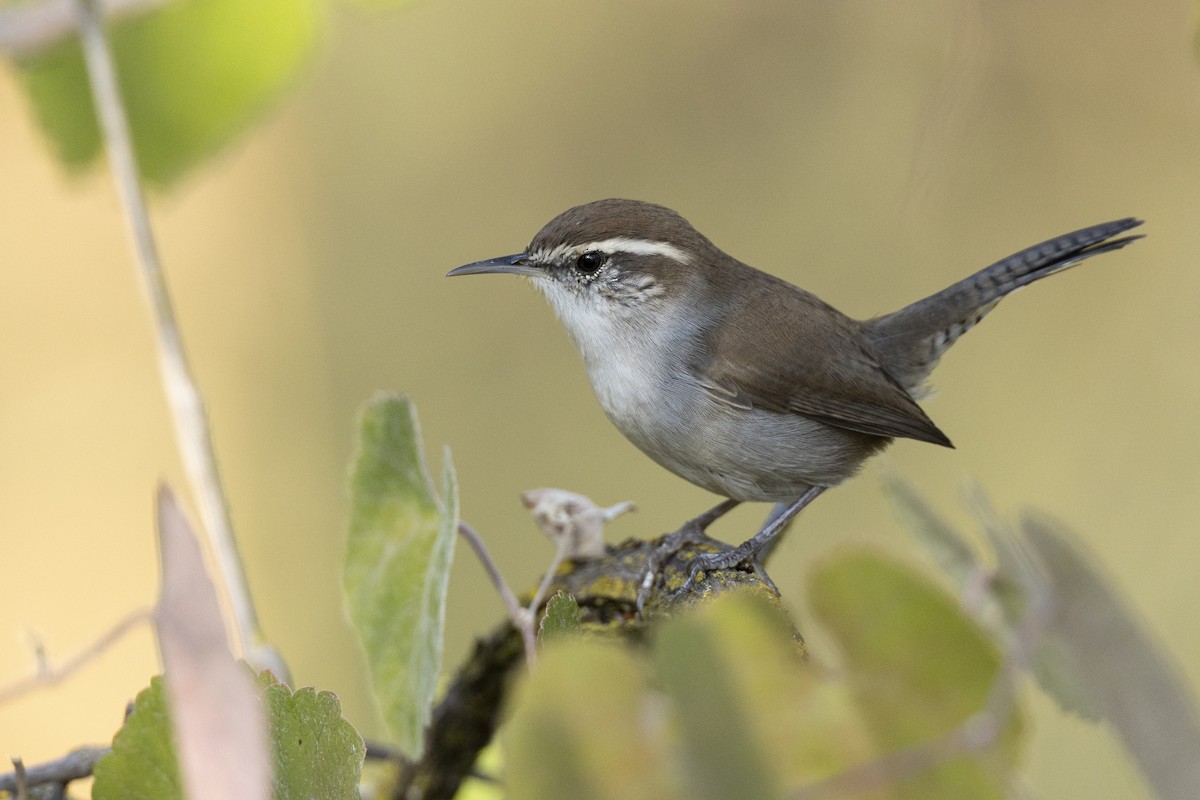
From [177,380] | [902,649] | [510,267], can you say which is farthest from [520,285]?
[902,649]

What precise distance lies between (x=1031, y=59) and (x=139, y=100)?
4387 mm

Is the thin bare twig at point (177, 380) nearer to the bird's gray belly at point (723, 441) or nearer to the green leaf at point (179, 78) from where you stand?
the green leaf at point (179, 78)

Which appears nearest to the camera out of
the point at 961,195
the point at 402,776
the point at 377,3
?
the point at 402,776

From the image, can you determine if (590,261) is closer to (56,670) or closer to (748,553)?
(748,553)

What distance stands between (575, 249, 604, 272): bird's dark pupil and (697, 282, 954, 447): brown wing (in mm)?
319

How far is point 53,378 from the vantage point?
5.72 meters

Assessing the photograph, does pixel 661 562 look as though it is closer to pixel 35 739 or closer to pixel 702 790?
pixel 702 790

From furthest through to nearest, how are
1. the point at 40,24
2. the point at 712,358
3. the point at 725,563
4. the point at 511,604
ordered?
the point at 712,358 → the point at 725,563 → the point at 40,24 → the point at 511,604

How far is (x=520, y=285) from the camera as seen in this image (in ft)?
20.0

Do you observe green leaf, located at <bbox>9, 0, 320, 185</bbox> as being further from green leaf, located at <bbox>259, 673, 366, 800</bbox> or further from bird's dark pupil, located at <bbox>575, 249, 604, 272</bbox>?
green leaf, located at <bbox>259, 673, 366, 800</bbox>

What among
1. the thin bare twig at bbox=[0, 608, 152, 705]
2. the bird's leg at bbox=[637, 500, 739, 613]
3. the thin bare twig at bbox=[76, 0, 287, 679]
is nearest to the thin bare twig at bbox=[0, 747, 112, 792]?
the thin bare twig at bbox=[0, 608, 152, 705]

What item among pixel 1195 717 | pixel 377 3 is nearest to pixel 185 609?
pixel 1195 717

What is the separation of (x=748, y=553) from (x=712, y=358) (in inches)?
30.2

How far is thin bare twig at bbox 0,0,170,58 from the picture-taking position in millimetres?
1590
